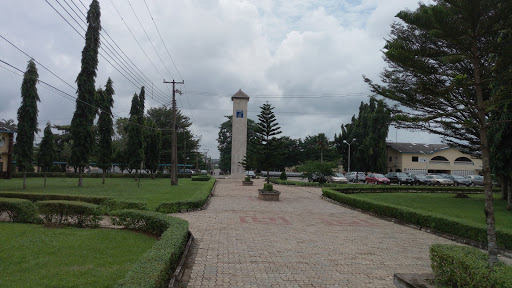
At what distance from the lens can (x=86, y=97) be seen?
24.7 meters

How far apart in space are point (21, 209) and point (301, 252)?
7.73m

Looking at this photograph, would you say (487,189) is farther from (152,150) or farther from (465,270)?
(152,150)

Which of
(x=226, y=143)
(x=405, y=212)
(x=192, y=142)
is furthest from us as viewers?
(x=226, y=143)

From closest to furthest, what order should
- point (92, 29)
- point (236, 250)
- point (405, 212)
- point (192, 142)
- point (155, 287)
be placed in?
point (155, 287)
point (236, 250)
point (405, 212)
point (92, 29)
point (192, 142)

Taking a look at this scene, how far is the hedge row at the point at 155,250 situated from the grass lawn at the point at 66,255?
360mm

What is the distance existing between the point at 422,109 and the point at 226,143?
6689cm

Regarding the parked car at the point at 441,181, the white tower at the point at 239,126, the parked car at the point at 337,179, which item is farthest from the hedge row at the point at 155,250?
the white tower at the point at 239,126

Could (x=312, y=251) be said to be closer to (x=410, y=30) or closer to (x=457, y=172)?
(x=410, y=30)

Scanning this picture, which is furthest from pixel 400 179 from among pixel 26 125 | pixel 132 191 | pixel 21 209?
pixel 21 209

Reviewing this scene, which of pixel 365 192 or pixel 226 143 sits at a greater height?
pixel 226 143

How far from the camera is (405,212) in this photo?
12.1 meters

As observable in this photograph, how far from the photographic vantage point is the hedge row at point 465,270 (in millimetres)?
3502

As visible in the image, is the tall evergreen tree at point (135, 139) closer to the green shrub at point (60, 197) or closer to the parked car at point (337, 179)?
the parked car at point (337, 179)

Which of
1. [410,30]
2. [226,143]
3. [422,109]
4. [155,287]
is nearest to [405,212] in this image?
[422,109]
